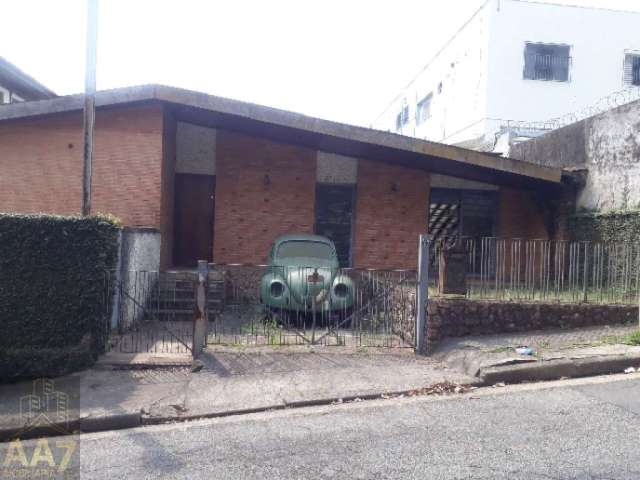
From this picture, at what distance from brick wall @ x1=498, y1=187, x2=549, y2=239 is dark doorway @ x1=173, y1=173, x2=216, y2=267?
7.51 meters

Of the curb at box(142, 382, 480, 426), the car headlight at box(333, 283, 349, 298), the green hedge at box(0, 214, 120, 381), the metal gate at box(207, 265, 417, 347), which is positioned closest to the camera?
the curb at box(142, 382, 480, 426)

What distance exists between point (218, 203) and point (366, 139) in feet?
13.7

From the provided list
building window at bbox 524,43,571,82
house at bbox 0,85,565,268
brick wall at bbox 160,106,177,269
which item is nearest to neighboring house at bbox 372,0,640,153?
building window at bbox 524,43,571,82

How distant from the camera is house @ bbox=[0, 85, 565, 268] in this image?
1100 centimetres

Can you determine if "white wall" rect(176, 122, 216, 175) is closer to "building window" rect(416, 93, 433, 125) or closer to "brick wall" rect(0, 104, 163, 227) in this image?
"brick wall" rect(0, 104, 163, 227)

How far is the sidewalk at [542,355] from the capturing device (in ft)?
20.5

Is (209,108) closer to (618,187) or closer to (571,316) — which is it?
(571,316)

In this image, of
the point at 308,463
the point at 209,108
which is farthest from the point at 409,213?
the point at 308,463

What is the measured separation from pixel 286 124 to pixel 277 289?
3724 millimetres

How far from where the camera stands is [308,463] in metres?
4.07

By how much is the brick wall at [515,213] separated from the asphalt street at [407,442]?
8388mm

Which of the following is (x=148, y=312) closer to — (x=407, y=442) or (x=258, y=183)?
(x=258, y=183)

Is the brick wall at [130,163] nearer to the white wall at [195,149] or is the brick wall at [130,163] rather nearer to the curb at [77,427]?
the white wall at [195,149]

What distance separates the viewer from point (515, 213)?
45.1ft
